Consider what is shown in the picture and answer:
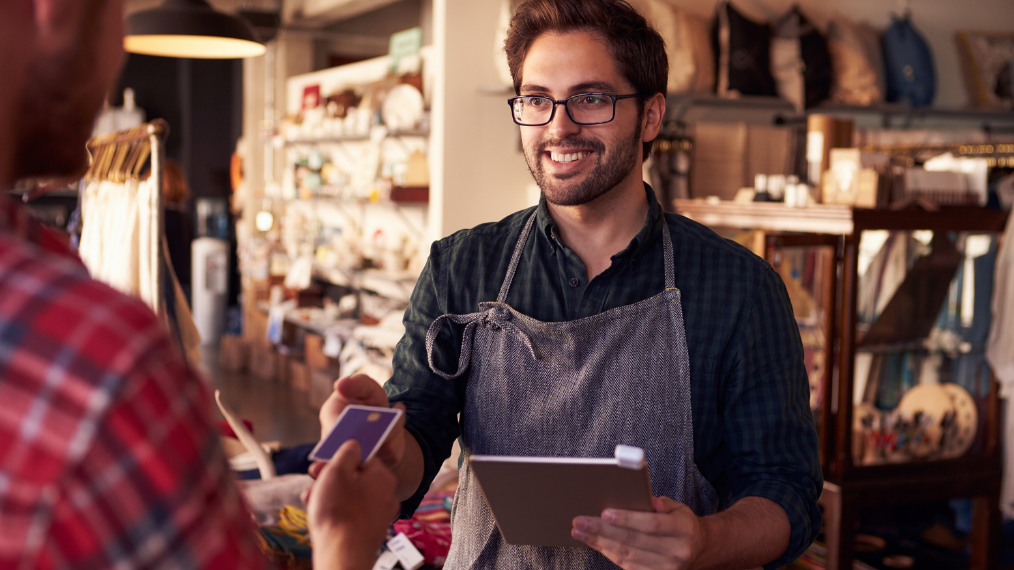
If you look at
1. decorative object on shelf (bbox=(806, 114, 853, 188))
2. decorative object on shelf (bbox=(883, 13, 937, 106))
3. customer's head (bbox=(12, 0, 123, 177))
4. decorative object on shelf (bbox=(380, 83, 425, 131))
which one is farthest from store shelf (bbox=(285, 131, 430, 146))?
customer's head (bbox=(12, 0, 123, 177))

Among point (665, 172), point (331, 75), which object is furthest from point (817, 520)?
point (331, 75)

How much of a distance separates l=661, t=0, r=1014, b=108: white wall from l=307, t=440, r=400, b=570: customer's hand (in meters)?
5.30

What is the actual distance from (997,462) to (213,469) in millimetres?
4102

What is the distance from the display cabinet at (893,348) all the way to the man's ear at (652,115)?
1.69 m

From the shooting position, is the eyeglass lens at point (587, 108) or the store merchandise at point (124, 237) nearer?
the eyeglass lens at point (587, 108)

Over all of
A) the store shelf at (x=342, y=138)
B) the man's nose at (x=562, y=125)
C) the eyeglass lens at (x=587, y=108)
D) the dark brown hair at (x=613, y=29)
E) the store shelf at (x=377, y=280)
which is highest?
the store shelf at (x=342, y=138)

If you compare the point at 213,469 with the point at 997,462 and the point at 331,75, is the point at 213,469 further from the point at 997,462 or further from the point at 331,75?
the point at 331,75

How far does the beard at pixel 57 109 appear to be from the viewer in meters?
0.55

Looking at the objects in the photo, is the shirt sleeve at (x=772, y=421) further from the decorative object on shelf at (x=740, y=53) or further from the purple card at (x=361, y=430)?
the decorative object on shelf at (x=740, y=53)

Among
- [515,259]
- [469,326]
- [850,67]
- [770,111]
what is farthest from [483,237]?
[770,111]

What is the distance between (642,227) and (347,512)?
950mm

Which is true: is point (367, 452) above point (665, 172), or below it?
below

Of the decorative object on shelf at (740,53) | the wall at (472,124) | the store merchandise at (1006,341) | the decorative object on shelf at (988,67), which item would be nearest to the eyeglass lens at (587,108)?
the store merchandise at (1006,341)

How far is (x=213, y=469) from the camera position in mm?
538
